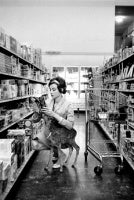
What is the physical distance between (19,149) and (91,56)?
29.3 feet

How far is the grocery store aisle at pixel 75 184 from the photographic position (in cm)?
214

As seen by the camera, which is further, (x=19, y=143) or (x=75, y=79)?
(x=75, y=79)

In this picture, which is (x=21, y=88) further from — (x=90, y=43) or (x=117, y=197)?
(x=90, y=43)

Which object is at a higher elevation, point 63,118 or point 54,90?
point 54,90

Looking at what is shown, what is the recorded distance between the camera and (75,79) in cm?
1057

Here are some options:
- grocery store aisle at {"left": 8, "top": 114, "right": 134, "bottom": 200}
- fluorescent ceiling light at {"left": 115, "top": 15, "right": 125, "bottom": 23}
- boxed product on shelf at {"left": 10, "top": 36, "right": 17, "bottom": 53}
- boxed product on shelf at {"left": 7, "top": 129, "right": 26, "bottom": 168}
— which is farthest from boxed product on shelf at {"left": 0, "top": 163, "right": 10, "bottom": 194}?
fluorescent ceiling light at {"left": 115, "top": 15, "right": 125, "bottom": 23}

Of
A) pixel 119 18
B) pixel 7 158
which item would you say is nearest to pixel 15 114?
pixel 7 158

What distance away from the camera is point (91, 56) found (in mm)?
10648

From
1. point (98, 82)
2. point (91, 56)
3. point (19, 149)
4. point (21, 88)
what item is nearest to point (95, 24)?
point (91, 56)

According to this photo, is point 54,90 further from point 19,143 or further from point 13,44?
point 13,44

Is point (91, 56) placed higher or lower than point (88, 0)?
lower

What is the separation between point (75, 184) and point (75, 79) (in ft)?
27.7

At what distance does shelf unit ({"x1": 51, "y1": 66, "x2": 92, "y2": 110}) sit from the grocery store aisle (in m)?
7.53

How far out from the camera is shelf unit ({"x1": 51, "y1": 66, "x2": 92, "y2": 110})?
34.3 ft
